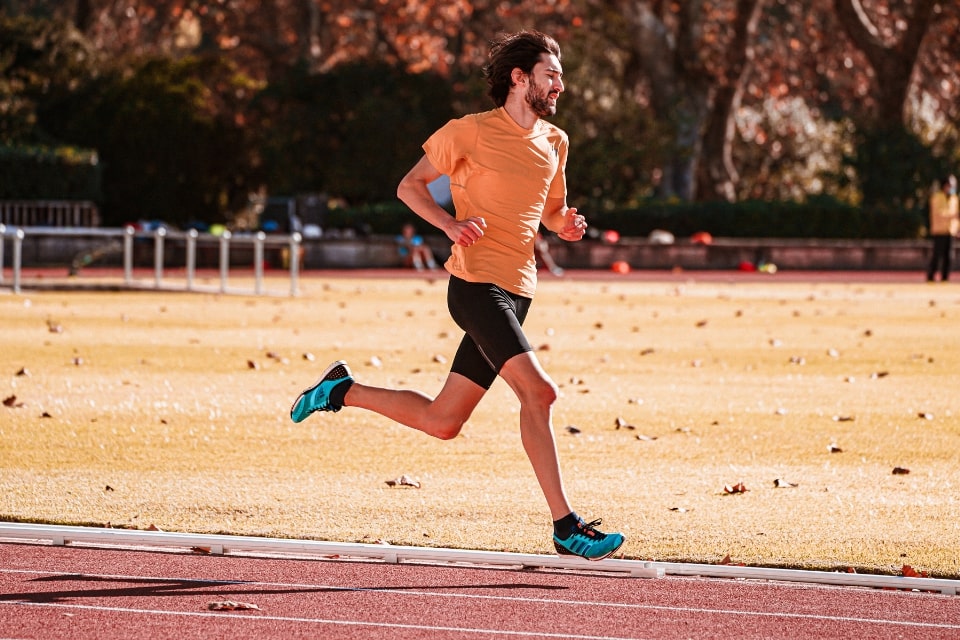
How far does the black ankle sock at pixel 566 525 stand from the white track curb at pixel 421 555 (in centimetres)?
11

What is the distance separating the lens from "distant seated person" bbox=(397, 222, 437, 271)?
3575 centimetres

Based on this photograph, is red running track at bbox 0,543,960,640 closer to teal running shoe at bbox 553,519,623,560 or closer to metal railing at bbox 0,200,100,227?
teal running shoe at bbox 553,519,623,560

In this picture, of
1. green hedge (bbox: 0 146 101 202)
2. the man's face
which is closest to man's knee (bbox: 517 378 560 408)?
the man's face

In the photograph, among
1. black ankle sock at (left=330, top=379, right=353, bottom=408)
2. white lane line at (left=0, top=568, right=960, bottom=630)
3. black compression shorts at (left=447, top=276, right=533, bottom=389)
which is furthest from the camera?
black ankle sock at (left=330, top=379, right=353, bottom=408)

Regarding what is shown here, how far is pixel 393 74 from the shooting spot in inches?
1622

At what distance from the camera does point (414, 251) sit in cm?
3584

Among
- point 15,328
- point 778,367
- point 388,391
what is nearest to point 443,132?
point 388,391

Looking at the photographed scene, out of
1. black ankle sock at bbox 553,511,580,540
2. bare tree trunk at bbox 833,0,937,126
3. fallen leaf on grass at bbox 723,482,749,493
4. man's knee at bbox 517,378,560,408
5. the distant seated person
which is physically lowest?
the distant seated person

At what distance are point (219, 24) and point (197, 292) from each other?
26.0 meters

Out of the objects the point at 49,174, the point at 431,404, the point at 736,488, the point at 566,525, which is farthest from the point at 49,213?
the point at 566,525

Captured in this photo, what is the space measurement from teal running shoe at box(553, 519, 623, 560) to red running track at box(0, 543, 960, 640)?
0.08 metres

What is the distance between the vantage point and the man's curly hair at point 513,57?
6602 millimetres

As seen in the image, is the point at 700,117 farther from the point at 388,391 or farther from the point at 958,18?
the point at 388,391

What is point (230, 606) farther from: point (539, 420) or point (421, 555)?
point (539, 420)
